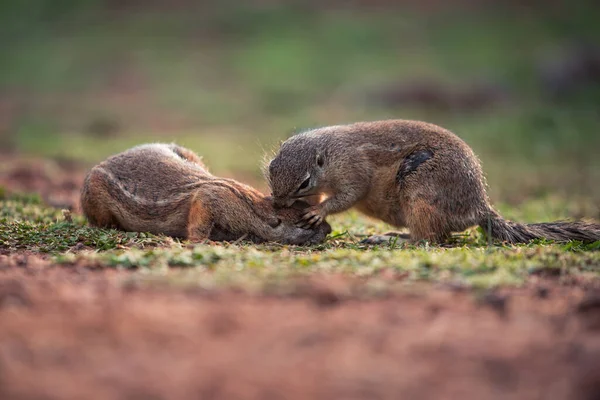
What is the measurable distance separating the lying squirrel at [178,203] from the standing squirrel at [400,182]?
0.68 feet

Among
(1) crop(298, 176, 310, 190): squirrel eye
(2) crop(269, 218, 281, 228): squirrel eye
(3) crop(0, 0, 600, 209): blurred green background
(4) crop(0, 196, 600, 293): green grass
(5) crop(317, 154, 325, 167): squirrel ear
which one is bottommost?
(4) crop(0, 196, 600, 293): green grass

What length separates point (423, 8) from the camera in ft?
106

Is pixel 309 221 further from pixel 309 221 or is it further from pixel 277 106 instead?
pixel 277 106

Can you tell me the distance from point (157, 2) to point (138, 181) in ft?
95.1

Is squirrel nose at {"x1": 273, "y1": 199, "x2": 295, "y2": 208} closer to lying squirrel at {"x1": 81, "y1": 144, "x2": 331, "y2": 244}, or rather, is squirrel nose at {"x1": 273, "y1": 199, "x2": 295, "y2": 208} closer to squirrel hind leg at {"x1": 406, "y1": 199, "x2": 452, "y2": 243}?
lying squirrel at {"x1": 81, "y1": 144, "x2": 331, "y2": 244}

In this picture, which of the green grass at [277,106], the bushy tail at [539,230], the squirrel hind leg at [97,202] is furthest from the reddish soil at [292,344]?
the squirrel hind leg at [97,202]

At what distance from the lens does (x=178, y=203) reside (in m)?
7.21

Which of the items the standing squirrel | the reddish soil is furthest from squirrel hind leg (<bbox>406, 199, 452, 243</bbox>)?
the reddish soil

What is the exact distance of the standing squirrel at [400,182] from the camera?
7234 mm

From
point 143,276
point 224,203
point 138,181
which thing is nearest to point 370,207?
point 224,203

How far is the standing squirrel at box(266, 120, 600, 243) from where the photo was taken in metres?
7.23

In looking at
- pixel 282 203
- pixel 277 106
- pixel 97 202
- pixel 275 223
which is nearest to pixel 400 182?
pixel 282 203

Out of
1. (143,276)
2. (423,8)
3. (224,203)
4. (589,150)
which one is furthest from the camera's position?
(423,8)

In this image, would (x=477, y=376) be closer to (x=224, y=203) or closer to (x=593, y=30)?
(x=224, y=203)
